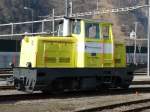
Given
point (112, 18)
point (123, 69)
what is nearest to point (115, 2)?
point (112, 18)

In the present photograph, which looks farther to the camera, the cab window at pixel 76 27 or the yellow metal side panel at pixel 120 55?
the yellow metal side panel at pixel 120 55

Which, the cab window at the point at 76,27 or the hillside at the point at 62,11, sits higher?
the hillside at the point at 62,11

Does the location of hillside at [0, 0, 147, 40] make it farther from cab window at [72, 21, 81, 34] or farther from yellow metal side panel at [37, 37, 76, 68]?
yellow metal side panel at [37, 37, 76, 68]

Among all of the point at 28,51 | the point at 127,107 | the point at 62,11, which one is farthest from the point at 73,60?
the point at 62,11

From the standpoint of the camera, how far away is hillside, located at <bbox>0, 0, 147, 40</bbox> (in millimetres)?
123887

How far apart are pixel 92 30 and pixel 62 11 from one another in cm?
12599

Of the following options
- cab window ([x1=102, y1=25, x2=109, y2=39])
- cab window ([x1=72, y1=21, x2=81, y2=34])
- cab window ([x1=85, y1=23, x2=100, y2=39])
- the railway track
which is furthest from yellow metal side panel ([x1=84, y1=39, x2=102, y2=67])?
the railway track

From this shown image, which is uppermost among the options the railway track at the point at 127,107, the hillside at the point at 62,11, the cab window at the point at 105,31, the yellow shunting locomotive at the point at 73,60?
the hillside at the point at 62,11

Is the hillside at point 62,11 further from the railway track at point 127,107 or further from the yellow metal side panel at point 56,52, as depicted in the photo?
the railway track at point 127,107

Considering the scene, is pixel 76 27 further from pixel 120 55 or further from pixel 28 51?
pixel 120 55

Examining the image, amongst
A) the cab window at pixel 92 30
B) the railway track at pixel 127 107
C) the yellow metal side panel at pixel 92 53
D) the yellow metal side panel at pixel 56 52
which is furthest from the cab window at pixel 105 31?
the railway track at pixel 127 107

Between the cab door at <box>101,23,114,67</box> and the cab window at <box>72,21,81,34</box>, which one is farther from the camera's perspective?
the cab door at <box>101,23,114,67</box>

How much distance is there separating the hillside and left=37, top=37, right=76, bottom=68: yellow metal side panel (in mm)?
93117

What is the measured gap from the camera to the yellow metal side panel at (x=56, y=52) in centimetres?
1698
